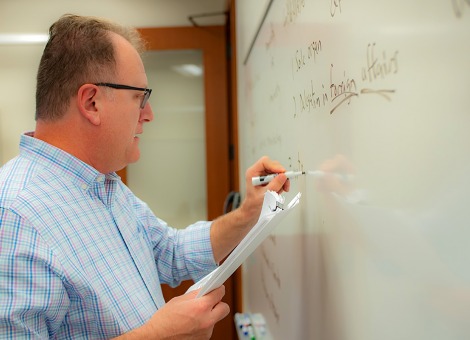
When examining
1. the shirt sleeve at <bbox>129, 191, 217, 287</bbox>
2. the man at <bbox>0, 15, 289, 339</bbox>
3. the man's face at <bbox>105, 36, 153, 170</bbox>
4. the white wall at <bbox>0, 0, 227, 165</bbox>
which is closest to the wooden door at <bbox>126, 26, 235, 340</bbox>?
Answer: the white wall at <bbox>0, 0, 227, 165</bbox>

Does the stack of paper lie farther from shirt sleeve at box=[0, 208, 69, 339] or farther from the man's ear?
the man's ear

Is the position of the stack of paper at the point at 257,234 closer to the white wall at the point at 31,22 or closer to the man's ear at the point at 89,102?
the man's ear at the point at 89,102

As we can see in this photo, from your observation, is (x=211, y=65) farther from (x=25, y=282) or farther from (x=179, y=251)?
(x=25, y=282)

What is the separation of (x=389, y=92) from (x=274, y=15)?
0.64m

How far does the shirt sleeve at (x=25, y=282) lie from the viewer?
0.61 metres

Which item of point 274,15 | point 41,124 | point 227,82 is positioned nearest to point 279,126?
point 274,15

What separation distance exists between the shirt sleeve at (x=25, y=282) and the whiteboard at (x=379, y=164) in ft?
1.46

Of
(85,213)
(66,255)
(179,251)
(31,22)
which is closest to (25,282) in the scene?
(66,255)

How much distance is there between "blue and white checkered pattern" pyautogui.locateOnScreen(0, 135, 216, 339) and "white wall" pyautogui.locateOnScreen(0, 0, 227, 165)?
1.91 metres

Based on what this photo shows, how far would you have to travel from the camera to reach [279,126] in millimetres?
987

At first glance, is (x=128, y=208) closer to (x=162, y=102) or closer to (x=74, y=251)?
(x=74, y=251)

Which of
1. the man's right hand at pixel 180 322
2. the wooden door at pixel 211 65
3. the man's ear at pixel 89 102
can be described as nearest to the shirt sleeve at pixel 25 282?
the man's right hand at pixel 180 322

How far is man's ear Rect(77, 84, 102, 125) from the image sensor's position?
805 mm

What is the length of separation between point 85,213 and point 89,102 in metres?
0.22
